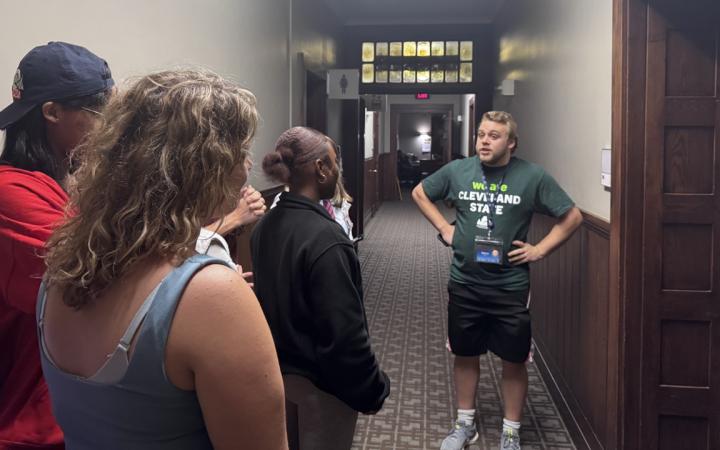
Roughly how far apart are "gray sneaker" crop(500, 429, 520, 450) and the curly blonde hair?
86.0 inches

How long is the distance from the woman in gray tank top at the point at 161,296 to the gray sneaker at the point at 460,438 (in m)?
2.04

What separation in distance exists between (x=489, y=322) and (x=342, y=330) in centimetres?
134

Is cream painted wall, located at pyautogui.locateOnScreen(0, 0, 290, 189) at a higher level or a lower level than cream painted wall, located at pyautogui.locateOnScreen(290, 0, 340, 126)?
lower

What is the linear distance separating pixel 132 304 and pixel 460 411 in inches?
89.1

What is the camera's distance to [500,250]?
101 inches

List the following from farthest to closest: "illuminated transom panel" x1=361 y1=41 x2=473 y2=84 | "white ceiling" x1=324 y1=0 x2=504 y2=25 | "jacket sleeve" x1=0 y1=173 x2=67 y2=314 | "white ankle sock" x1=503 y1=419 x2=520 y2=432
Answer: "illuminated transom panel" x1=361 y1=41 x2=473 y2=84, "white ceiling" x1=324 y1=0 x2=504 y2=25, "white ankle sock" x1=503 y1=419 x2=520 y2=432, "jacket sleeve" x1=0 y1=173 x2=67 y2=314

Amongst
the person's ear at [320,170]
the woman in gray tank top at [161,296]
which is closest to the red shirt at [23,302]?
the woman in gray tank top at [161,296]

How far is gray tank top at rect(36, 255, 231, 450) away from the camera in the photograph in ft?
2.28

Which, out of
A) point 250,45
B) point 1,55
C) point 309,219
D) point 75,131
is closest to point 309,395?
point 309,219

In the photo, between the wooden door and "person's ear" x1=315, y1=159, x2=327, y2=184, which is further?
the wooden door

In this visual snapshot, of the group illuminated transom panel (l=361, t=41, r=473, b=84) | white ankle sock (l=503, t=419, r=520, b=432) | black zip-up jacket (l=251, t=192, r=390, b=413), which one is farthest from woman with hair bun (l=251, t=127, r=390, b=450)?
illuminated transom panel (l=361, t=41, r=473, b=84)

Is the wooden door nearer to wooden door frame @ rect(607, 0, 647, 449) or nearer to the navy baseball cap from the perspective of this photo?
wooden door frame @ rect(607, 0, 647, 449)

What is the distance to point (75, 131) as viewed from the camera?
1.13m

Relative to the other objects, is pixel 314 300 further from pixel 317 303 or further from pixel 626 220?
pixel 626 220
